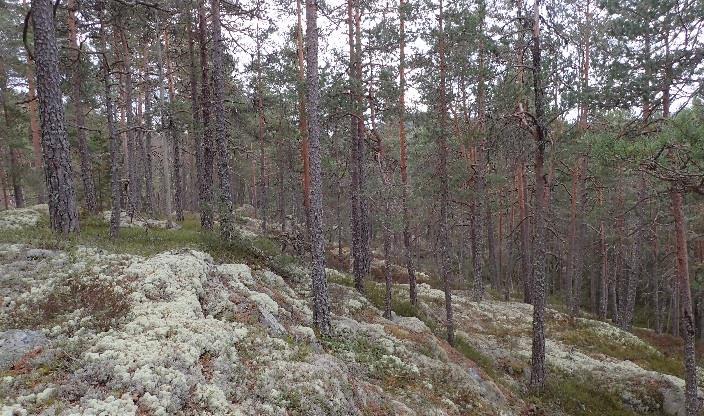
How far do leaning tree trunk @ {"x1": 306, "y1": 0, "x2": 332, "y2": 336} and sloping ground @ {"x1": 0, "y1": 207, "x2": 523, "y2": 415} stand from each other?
68 centimetres

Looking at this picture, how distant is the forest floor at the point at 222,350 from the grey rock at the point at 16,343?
21 millimetres

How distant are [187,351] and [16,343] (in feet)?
7.57

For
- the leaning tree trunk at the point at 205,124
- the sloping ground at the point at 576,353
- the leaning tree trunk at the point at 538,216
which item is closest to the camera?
the leaning tree trunk at the point at 538,216

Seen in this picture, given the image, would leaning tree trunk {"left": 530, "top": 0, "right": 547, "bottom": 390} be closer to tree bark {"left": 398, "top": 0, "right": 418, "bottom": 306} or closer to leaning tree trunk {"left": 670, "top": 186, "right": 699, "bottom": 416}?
leaning tree trunk {"left": 670, "top": 186, "right": 699, "bottom": 416}

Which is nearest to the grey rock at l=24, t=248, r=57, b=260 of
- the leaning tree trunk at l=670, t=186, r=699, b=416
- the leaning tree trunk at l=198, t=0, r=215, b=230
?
the leaning tree trunk at l=198, t=0, r=215, b=230

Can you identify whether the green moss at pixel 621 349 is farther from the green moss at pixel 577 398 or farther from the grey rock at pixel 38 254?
the grey rock at pixel 38 254

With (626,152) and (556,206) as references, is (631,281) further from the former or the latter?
(626,152)

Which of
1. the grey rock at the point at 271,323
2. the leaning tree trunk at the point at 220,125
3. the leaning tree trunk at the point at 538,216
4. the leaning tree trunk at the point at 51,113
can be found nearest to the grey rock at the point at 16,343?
the grey rock at the point at 271,323

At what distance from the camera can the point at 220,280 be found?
10570 mm

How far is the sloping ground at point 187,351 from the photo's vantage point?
17.3 ft

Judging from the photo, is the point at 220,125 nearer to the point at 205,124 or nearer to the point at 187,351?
the point at 205,124

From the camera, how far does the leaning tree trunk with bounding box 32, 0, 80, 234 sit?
9.62 m

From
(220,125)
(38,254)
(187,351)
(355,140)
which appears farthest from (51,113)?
(355,140)

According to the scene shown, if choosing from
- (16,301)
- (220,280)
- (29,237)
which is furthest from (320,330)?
(29,237)
